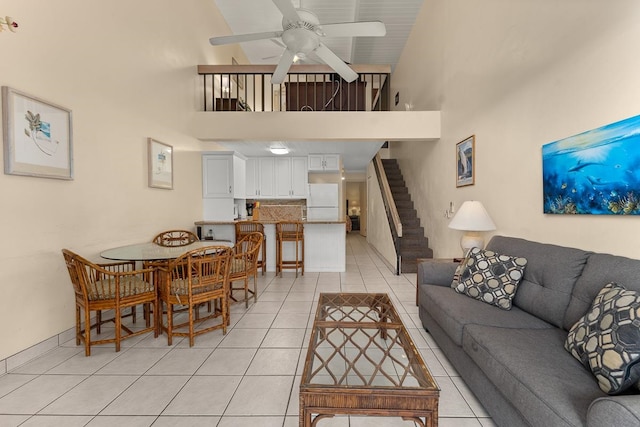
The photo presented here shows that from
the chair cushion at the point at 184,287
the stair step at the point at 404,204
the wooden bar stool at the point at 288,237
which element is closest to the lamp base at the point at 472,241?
the wooden bar stool at the point at 288,237

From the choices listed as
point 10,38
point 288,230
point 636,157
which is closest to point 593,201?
point 636,157

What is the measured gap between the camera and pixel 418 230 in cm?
567

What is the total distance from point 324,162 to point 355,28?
349 centimetres

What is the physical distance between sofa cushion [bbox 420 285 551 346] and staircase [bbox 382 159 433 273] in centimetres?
268

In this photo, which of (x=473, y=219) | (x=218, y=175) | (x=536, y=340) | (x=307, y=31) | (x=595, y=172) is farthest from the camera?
(x=218, y=175)

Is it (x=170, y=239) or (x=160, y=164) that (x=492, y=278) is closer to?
(x=170, y=239)

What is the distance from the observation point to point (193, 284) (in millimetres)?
2615

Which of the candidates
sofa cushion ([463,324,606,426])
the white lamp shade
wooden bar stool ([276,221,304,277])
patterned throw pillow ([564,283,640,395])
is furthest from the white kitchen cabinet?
patterned throw pillow ([564,283,640,395])

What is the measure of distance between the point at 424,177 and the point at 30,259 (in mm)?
5695

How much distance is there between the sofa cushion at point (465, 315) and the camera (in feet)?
6.29

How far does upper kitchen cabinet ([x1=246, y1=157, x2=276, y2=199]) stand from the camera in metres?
6.74

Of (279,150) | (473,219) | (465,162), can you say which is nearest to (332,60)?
(465,162)

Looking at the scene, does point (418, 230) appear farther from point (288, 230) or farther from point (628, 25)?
point (628, 25)

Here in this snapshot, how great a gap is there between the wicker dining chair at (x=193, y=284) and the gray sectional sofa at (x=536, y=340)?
1.97 m
